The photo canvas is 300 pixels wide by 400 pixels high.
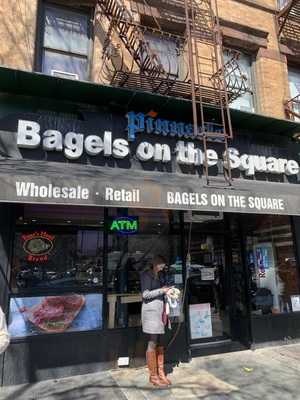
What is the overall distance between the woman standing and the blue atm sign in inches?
48.5

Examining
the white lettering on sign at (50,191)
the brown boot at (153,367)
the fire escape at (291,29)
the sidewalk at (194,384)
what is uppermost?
the fire escape at (291,29)

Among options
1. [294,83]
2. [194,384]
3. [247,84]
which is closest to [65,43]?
[247,84]

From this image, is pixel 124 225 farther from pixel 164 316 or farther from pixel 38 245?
pixel 164 316

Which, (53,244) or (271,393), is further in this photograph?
(53,244)

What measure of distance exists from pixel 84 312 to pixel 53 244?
1226mm

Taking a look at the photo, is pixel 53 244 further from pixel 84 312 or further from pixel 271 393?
pixel 271 393

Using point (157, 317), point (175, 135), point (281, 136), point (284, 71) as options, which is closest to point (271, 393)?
point (157, 317)

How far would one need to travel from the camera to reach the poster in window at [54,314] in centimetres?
557

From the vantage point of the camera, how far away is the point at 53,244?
6.03 meters

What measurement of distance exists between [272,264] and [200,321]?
2.07m

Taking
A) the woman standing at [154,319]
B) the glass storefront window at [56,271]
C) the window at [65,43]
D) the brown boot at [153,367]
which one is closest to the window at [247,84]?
the window at [65,43]

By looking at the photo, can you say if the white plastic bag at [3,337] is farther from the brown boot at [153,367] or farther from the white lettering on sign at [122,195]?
the brown boot at [153,367]

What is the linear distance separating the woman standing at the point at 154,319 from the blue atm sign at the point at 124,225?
1233mm

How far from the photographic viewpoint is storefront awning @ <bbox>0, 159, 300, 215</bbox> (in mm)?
4754
